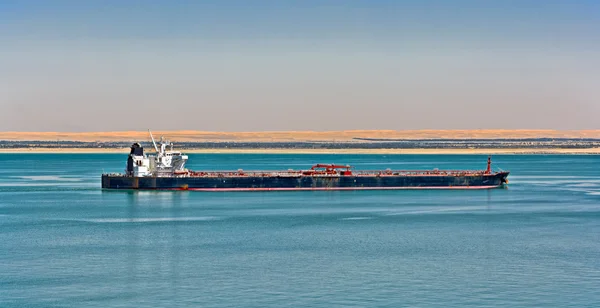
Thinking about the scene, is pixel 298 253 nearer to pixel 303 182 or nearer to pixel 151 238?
pixel 151 238

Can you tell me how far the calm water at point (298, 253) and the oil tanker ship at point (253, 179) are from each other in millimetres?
9711

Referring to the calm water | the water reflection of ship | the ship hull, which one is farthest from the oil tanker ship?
the calm water

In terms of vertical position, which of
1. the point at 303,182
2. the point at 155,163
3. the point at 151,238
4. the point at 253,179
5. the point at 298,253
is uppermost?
the point at 155,163

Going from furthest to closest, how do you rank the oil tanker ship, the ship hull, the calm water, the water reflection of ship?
the oil tanker ship
the ship hull
the water reflection of ship
the calm water

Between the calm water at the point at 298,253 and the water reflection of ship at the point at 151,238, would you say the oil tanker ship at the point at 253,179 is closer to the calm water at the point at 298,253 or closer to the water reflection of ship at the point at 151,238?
the water reflection of ship at the point at 151,238

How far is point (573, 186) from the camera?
123 meters

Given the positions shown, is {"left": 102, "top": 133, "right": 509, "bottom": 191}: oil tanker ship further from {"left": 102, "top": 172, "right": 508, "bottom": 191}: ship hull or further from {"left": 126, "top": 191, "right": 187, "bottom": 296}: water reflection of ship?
{"left": 126, "top": 191, "right": 187, "bottom": 296}: water reflection of ship

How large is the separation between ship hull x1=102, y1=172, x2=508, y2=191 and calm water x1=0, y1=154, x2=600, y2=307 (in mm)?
9555

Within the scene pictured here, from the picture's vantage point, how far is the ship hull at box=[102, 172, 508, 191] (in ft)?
350

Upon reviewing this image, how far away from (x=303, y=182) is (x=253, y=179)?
6.12 meters

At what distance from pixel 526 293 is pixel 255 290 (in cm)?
1296

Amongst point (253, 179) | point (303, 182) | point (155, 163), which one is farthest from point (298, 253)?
point (303, 182)

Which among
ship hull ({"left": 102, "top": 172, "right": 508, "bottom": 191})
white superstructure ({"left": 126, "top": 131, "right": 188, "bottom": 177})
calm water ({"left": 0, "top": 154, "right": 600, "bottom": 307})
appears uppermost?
white superstructure ({"left": 126, "top": 131, "right": 188, "bottom": 177})

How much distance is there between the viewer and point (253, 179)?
361ft
